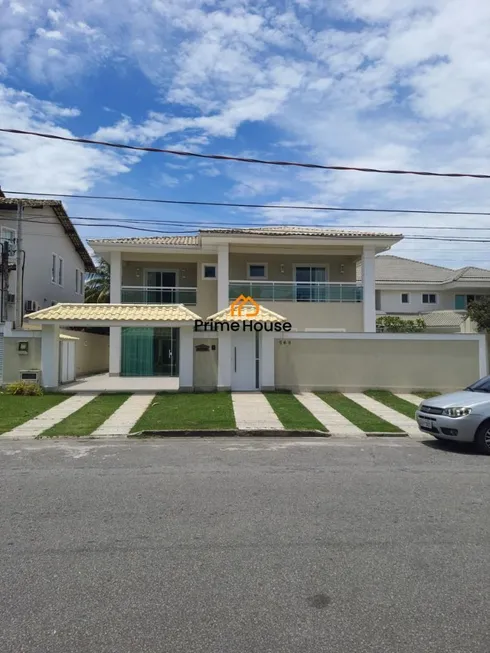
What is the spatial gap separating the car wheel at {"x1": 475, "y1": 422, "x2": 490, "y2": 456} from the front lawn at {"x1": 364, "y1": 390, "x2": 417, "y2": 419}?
4.35 metres

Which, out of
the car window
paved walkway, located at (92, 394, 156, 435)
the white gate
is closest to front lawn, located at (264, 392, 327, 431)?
paved walkway, located at (92, 394, 156, 435)

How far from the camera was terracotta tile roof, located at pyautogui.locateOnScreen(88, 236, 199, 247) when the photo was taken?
76.6ft

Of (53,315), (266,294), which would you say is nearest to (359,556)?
(53,315)

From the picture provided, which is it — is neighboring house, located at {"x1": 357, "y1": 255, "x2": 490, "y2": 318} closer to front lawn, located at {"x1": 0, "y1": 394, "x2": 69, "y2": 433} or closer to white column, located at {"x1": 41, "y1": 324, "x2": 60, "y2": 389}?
white column, located at {"x1": 41, "y1": 324, "x2": 60, "y2": 389}

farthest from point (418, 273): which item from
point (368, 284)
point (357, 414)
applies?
point (357, 414)

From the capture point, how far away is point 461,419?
942 centimetres

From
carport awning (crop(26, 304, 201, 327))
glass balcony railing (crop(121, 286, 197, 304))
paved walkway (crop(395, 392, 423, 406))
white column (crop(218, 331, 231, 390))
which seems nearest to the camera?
paved walkway (crop(395, 392, 423, 406))

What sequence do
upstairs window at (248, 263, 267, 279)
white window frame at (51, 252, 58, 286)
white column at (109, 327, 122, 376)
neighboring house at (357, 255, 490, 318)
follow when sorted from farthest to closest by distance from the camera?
neighboring house at (357, 255, 490, 318) → white window frame at (51, 252, 58, 286) → upstairs window at (248, 263, 267, 279) → white column at (109, 327, 122, 376)

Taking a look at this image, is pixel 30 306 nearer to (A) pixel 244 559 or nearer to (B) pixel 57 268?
(B) pixel 57 268

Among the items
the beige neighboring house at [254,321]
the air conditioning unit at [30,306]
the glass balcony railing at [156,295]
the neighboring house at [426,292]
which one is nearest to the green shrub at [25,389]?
the beige neighboring house at [254,321]

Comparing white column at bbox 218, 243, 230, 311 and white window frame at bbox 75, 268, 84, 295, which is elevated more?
white window frame at bbox 75, 268, 84, 295

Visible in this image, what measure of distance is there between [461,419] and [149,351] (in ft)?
57.5

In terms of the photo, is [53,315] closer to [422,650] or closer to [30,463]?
[30,463]

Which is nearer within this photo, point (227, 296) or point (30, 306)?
point (227, 296)
